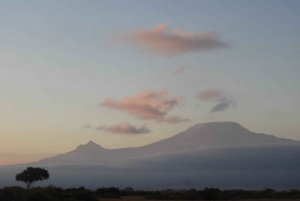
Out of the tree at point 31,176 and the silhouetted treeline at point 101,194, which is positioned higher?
the tree at point 31,176

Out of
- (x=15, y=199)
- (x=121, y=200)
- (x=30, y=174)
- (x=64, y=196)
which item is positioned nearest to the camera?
(x=15, y=199)

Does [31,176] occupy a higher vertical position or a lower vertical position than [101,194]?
higher

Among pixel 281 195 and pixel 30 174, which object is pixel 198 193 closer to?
pixel 281 195

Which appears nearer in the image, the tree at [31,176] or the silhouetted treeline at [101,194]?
the silhouetted treeline at [101,194]

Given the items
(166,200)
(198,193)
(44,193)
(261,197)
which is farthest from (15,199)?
(261,197)

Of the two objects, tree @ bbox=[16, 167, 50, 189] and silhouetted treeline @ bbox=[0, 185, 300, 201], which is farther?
tree @ bbox=[16, 167, 50, 189]

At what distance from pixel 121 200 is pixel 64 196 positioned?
10.3m

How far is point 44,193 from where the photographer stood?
29.4 m

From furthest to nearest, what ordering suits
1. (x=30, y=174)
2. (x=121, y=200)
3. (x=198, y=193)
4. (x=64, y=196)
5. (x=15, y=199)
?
(x=30, y=174) < (x=198, y=193) < (x=121, y=200) < (x=64, y=196) < (x=15, y=199)

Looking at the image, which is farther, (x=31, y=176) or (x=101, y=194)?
(x=31, y=176)

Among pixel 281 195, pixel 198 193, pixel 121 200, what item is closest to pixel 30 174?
pixel 121 200

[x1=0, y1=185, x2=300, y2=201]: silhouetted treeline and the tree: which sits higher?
the tree

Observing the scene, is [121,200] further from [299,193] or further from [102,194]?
[299,193]

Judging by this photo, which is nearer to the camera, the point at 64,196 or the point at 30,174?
the point at 64,196
